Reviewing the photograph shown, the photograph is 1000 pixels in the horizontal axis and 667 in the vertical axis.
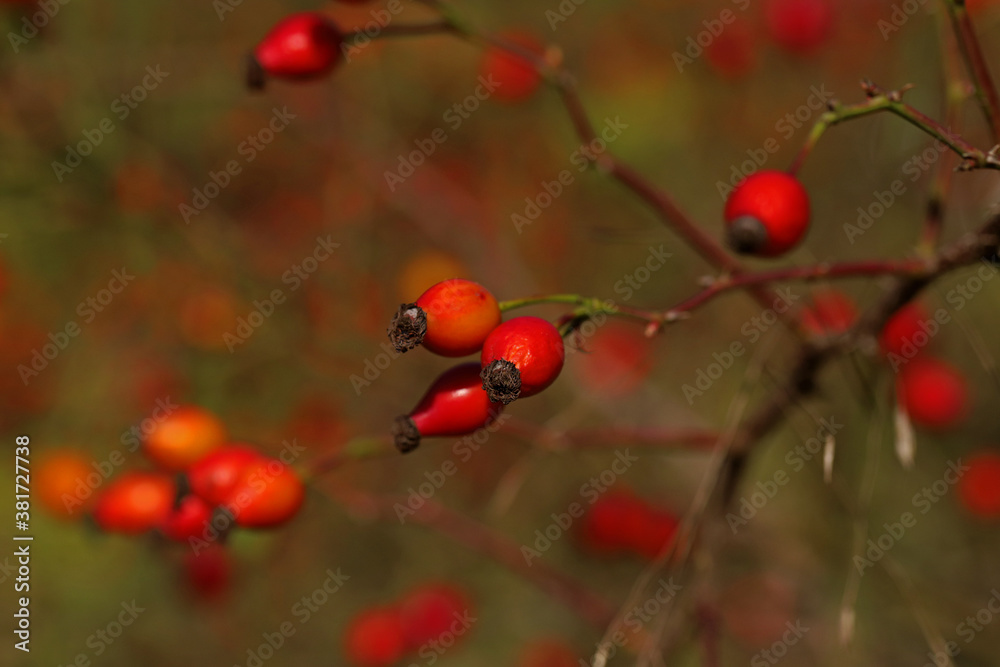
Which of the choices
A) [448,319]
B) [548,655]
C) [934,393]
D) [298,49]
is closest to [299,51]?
[298,49]

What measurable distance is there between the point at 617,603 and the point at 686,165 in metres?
2.99

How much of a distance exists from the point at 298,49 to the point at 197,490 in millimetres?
1070

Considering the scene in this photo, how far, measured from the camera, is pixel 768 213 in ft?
4.71

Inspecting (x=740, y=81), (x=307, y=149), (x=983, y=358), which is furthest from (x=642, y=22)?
(x=983, y=358)

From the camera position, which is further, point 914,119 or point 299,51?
point 299,51

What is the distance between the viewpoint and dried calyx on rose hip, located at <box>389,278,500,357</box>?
1.25m

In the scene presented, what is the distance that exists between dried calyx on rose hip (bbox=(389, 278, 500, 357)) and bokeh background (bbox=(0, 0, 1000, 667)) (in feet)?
3.22

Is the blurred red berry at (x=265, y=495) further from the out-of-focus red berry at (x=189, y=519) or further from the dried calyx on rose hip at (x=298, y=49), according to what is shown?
the dried calyx on rose hip at (x=298, y=49)

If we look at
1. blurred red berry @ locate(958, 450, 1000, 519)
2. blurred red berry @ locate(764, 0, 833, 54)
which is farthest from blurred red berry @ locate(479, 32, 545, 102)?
blurred red berry @ locate(958, 450, 1000, 519)

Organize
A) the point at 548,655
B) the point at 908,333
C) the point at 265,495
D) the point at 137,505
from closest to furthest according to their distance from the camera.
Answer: the point at 265,495 → the point at 137,505 → the point at 908,333 → the point at 548,655

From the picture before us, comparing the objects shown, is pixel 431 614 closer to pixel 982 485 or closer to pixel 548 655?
pixel 548 655

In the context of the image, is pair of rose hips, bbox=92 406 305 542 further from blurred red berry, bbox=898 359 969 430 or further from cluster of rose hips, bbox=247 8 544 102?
blurred red berry, bbox=898 359 969 430

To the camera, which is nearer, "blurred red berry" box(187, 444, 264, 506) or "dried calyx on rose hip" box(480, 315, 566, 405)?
"dried calyx on rose hip" box(480, 315, 566, 405)

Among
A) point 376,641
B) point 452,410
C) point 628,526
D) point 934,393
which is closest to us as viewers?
point 452,410
